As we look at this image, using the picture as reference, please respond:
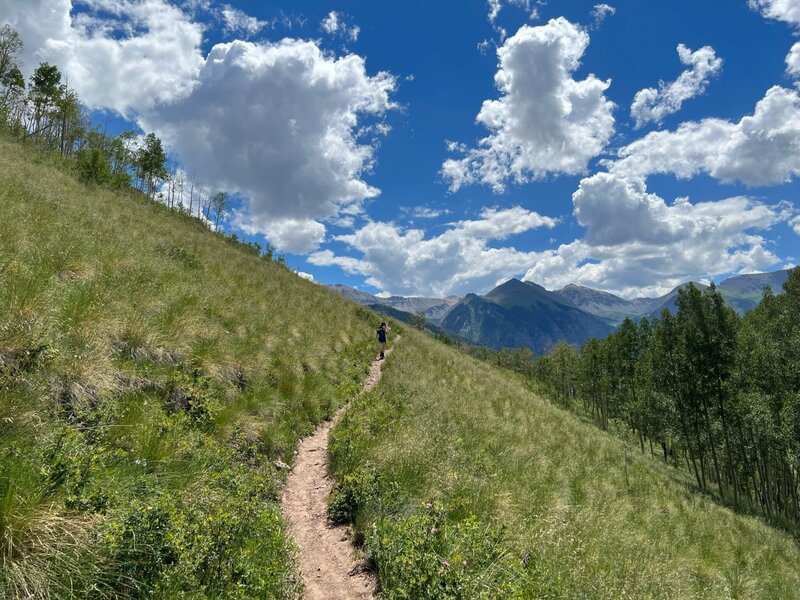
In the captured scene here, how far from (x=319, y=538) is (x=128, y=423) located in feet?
11.2

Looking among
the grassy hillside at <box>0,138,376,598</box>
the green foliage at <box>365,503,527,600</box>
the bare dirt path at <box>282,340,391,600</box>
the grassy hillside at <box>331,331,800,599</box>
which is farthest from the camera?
the bare dirt path at <box>282,340,391,600</box>

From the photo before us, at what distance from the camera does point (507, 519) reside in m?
6.37

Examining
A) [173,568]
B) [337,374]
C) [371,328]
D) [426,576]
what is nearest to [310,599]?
[426,576]

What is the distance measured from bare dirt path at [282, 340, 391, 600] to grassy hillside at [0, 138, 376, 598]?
514 millimetres

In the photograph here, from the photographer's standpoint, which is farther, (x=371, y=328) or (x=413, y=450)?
(x=371, y=328)

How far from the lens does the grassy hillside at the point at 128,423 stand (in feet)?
9.99

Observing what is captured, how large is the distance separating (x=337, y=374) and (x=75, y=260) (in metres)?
8.73

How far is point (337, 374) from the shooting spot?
14.3 metres

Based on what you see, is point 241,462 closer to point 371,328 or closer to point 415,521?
point 415,521

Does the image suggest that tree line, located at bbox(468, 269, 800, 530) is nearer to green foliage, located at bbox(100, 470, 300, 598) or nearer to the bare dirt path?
the bare dirt path

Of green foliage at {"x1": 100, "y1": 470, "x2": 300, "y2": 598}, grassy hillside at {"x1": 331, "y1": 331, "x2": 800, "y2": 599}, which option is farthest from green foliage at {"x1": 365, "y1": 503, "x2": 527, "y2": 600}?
green foliage at {"x1": 100, "y1": 470, "x2": 300, "y2": 598}

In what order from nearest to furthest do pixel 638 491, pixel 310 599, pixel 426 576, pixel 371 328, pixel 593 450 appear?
pixel 426 576
pixel 310 599
pixel 638 491
pixel 593 450
pixel 371 328

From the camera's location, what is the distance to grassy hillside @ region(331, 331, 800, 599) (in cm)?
468

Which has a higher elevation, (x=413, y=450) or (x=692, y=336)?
(x=692, y=336)
